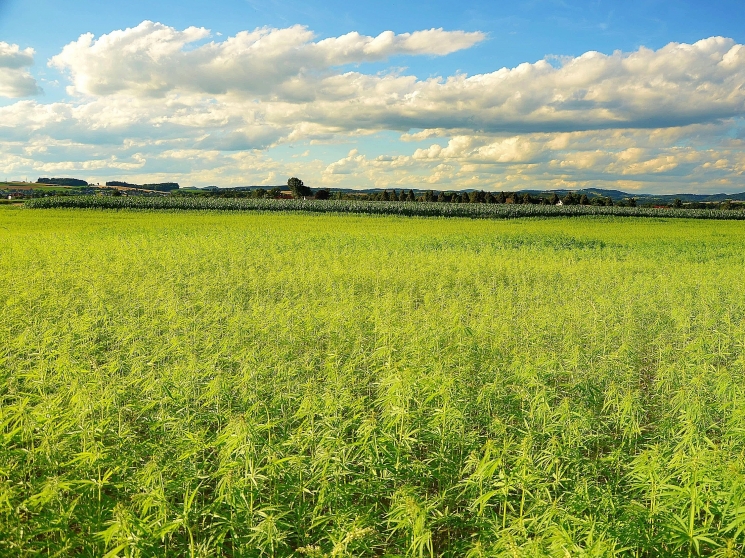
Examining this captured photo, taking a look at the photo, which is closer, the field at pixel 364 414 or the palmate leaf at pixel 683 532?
the palmate leaf at pixel 683 532

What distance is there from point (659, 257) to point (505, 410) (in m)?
19.9

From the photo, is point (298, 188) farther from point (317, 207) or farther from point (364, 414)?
point (364, 414)

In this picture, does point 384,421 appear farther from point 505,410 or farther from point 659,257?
point 659,257

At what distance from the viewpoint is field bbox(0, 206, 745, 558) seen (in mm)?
3645

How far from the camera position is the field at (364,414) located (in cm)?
364

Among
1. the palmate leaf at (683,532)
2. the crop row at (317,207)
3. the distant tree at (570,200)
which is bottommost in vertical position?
the palmate leaf at (683,532)

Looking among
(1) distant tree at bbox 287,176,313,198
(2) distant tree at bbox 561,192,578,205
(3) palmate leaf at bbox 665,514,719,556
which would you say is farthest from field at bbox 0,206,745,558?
(1) distant tree at bbox 287,176,313,198

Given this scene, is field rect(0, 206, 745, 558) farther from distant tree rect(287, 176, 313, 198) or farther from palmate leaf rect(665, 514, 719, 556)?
distant tree rect(287, 176, 313, 198)

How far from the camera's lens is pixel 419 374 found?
636 cm

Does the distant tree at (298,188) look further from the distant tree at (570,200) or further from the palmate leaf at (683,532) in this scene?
the palmate leaf at (683,532)

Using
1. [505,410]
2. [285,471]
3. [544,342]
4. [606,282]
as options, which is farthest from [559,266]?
[285,471]

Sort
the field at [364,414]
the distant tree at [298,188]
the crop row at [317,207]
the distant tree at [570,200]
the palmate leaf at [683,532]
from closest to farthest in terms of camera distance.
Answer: the palmate leaf at [683,532], the field at [364,414], the crop row at [317,207], the distant tree at [570,200], the distant tree at [298,188]

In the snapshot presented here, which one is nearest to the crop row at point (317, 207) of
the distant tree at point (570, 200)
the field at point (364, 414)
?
the distant tree at point (570, 200)

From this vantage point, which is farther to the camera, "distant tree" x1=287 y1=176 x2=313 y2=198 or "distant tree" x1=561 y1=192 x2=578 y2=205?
"distant tree" x1=287 y1=176 x2=313 y2=198
